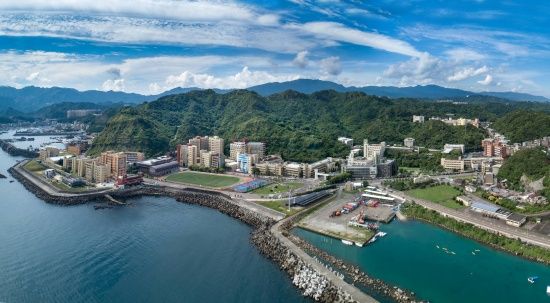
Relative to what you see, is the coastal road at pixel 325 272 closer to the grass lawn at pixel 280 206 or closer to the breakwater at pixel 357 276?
the breakwater at pixel 357 276

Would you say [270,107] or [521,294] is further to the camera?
[270,107]

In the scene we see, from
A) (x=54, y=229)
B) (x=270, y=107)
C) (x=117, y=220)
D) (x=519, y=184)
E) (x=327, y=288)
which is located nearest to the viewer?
(x=327, y=288)

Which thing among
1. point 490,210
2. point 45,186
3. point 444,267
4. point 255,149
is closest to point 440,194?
point 490,210

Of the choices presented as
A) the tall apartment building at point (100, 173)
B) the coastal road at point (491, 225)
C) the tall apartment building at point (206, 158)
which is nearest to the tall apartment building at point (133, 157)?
the tall apartment building at point (206, 158)

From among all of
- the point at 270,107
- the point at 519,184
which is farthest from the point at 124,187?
the point at 270,107

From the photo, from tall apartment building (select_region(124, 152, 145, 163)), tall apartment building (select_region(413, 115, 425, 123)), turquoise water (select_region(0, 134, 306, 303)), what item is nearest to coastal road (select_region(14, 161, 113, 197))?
turquoise water (select_region(0, 134, 306, 303))

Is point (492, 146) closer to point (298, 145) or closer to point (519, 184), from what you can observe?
point (519, 184)
